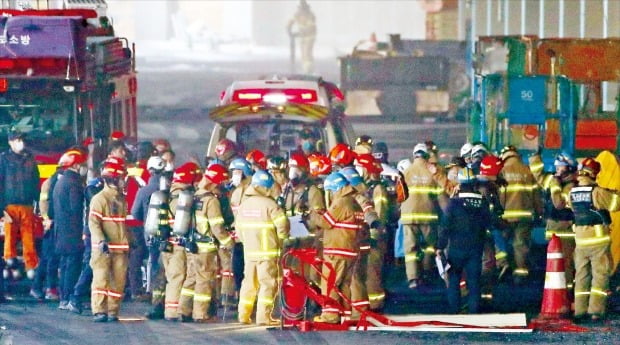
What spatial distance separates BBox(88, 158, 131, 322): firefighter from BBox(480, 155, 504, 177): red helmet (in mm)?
4070

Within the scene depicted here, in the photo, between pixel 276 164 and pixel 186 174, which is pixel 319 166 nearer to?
pixel 276 164

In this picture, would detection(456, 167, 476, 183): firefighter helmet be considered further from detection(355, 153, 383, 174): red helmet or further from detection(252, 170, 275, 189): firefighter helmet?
detection(252, 170, 275, 189): firefighter helmet

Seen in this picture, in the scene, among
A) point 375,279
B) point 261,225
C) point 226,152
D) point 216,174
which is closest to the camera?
point 261,225

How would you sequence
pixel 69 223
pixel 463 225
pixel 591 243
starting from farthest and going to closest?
pixel 69 223 < pixel 463 225 < pixel 591 243

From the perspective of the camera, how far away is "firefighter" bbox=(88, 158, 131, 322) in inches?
616

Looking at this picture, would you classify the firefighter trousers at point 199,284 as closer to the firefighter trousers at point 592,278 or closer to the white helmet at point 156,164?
the white helmet at point 156,164

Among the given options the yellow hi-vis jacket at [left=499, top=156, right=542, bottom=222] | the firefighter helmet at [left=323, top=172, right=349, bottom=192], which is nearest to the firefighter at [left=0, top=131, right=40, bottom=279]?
the firefighter helmet at [left=323, top=172, right=349, bottom=192]

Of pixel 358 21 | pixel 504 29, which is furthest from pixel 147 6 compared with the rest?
pixel 504 29

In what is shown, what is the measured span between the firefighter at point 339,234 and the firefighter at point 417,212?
94.0 inches

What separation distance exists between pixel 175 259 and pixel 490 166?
3816mm

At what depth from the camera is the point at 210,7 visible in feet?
363

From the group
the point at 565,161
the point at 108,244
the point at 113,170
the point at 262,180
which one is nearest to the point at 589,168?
the point at 565,161

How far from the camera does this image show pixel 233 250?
16406 mm

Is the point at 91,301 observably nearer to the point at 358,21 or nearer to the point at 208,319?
the point at 208,319
